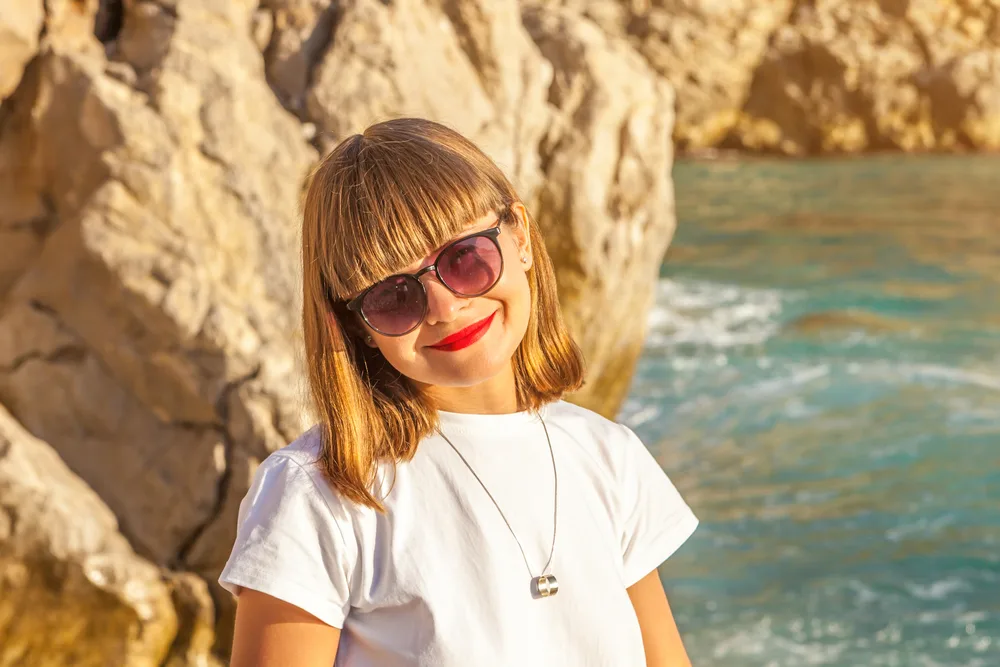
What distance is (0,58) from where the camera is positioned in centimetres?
378

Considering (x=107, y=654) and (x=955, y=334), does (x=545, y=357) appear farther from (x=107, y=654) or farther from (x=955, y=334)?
(x=955, y=334)

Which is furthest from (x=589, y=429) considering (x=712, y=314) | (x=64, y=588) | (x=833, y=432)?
(x=712, y=314)

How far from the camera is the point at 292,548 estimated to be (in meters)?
1.35

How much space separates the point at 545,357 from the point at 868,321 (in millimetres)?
8943

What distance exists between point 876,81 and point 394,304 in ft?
64.5

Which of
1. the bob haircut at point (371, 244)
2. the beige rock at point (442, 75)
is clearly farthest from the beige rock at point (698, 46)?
the bob haircut at point (371, 244)

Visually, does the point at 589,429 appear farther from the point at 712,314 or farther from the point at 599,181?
the point at 712,314

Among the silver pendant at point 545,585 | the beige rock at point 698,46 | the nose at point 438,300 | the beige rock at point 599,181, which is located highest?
the nose at point 438,300

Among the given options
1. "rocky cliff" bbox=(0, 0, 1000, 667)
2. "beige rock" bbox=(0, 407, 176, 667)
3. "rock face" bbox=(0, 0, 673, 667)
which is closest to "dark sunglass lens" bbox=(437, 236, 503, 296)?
"rocky cliff" bbox=(0, 0, 1000, 667)

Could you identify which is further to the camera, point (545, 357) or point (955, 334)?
point (955, 334)

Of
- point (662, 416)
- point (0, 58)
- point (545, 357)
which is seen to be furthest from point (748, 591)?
point (545, 357)

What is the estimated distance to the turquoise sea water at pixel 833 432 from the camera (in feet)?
16.8

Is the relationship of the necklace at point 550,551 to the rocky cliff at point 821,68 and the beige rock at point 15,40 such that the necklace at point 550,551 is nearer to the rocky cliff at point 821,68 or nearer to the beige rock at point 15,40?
the beige rock at point 15,40

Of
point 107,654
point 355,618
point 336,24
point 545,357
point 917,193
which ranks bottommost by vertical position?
point 917,193
